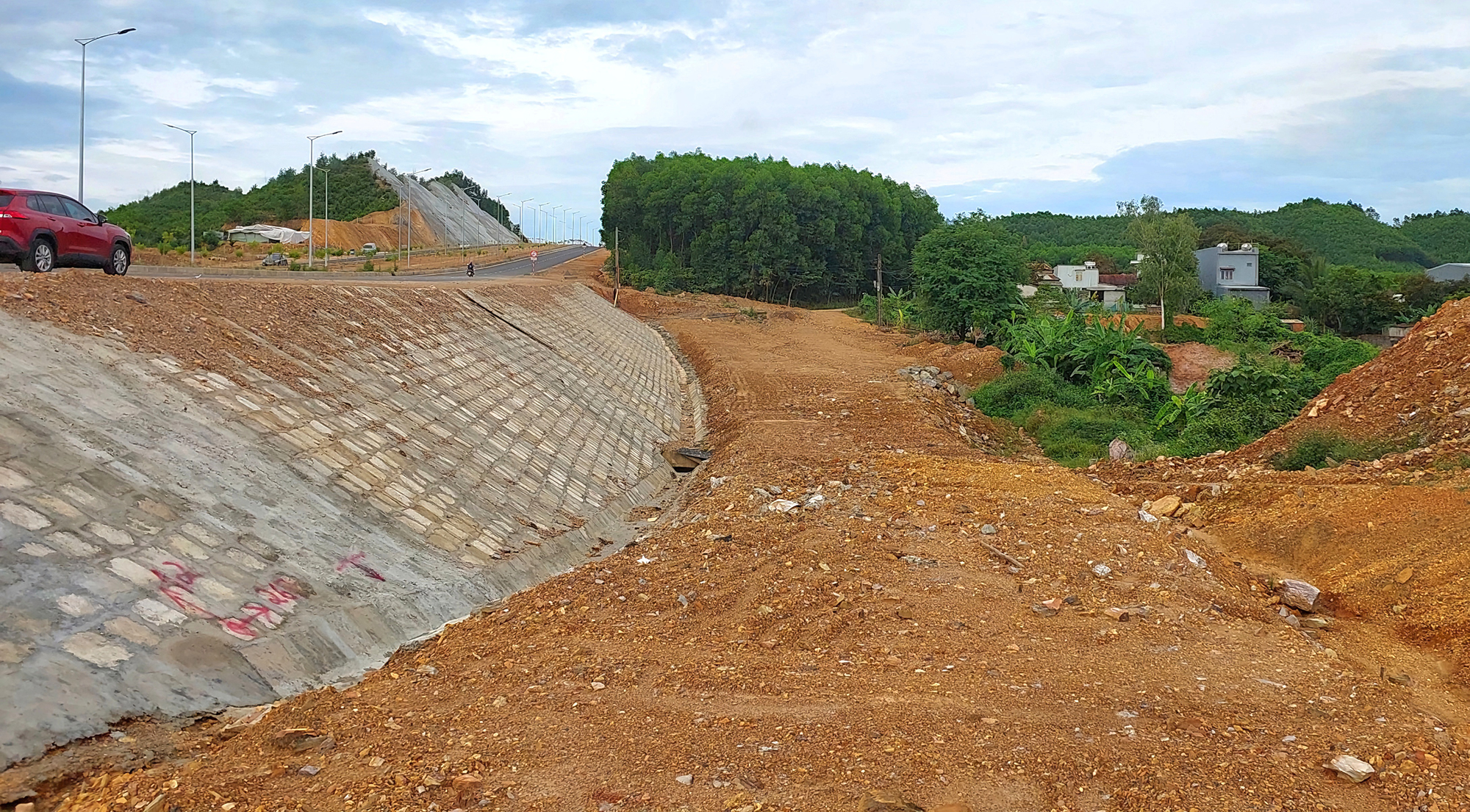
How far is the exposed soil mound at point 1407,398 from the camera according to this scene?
12.4 m

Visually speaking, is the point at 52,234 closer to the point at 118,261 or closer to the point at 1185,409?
the point at 118,261

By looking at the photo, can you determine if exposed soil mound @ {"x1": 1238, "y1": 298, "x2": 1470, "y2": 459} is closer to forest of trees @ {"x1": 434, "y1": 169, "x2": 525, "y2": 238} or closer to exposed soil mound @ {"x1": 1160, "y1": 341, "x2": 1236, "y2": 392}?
exposed soil mound @ {"x1": 1160, "y1": 341, "x2": 1236, "y2": 392}

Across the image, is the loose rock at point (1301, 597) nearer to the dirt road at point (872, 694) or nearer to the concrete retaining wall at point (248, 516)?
the dirt road at point (872, 694)

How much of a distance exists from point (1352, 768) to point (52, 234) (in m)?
14.5

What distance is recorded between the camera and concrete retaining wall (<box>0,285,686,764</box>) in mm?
5348

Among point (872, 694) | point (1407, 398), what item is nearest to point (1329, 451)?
point (1407, 398)

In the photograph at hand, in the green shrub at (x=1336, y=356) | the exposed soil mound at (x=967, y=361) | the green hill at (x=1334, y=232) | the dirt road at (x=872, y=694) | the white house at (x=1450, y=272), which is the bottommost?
the dirt road at (x=872, y=694)

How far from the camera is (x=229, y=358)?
9.88 metres

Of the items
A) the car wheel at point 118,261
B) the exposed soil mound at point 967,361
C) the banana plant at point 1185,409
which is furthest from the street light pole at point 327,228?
the banana plant at point 1185,409

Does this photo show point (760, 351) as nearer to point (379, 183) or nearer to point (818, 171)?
point (818, 171)

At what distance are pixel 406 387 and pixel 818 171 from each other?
63577 millimetres

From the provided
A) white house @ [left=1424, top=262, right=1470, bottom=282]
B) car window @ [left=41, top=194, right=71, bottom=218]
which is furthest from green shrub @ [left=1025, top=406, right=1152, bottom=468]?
white house @ [left=1424, top=262, right=1470, bottom=282]

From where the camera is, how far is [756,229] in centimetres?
6212

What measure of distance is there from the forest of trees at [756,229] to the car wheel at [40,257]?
1791 inches
